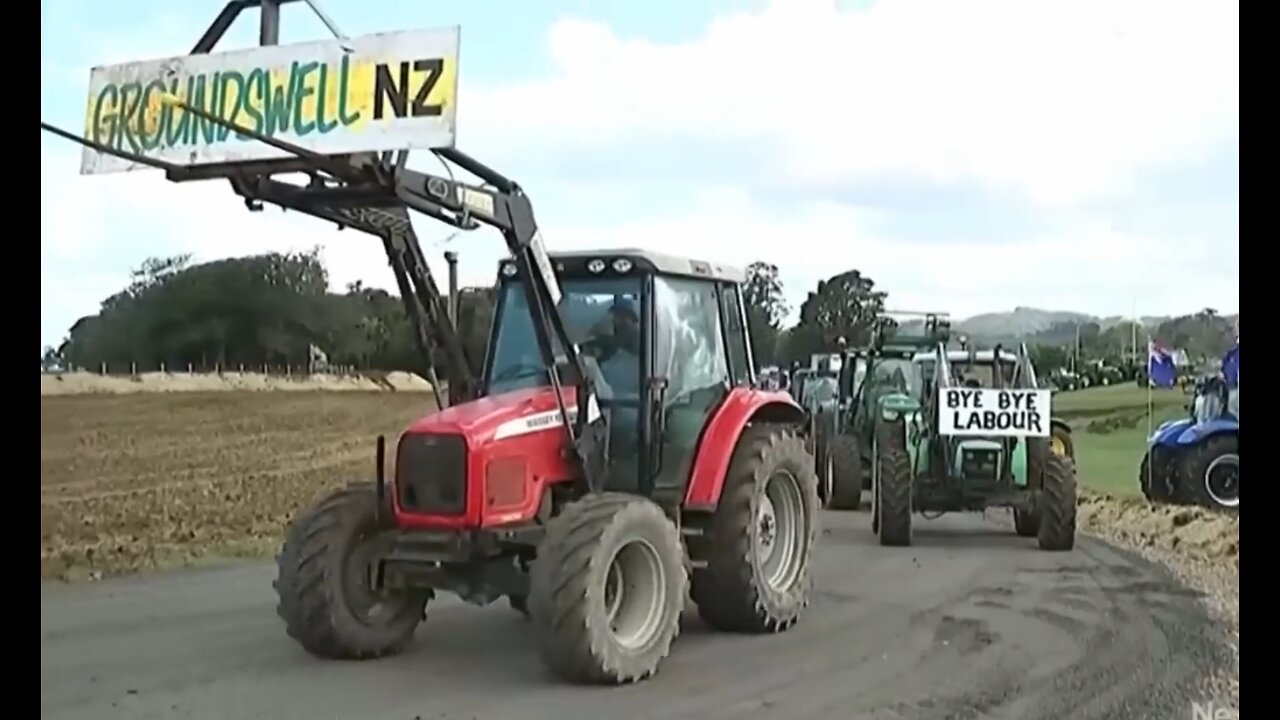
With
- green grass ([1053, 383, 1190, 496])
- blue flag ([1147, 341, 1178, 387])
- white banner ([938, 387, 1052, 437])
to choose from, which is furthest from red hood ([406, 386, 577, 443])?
blue flag ([1147, 341, 1178, 387])

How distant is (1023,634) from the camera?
8062 mm

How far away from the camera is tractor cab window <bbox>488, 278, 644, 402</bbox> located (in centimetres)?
786

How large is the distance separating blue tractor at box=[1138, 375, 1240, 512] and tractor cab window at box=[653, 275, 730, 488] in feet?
29.5

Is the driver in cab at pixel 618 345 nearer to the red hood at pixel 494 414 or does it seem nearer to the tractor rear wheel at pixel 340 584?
the red hood at pixel 494 414

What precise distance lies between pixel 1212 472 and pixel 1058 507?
14.8ft

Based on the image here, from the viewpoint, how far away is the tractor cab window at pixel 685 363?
7.92m

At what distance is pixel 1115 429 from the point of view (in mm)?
21891

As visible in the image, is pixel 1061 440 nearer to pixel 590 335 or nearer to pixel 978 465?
pixel 978 465

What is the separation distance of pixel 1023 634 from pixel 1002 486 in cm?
463

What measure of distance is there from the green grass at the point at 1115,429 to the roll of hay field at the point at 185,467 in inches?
347

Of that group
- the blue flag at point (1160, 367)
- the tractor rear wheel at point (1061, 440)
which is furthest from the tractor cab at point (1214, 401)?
the tractor rear wheel at point (1061, 440)

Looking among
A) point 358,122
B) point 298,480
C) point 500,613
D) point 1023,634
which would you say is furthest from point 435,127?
point 298,480
